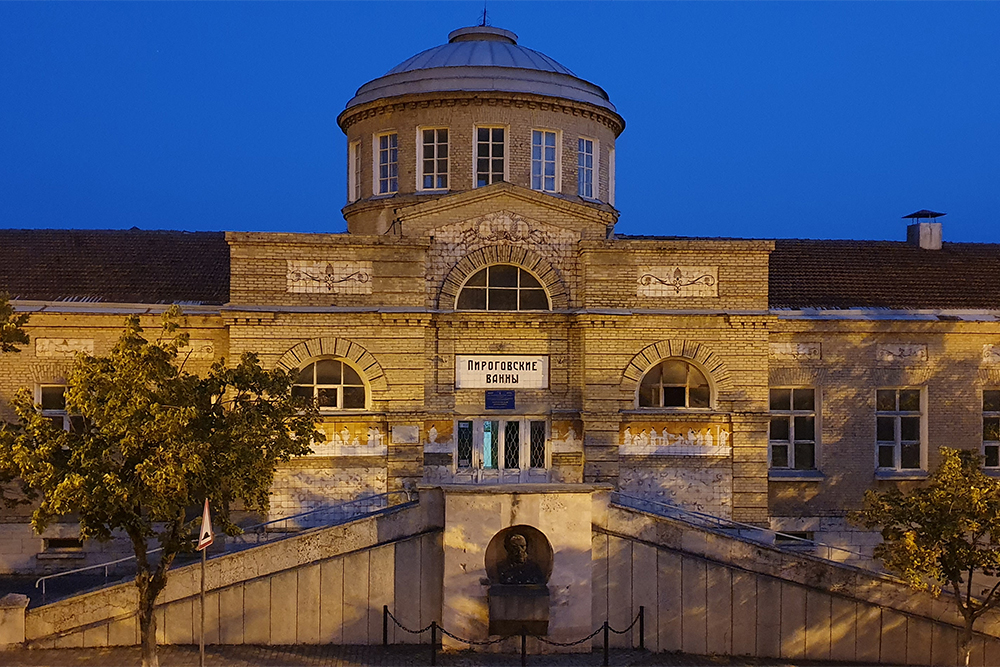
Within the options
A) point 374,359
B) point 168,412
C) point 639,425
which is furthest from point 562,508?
point 168,412

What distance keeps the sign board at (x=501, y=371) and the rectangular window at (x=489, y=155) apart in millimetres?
5400

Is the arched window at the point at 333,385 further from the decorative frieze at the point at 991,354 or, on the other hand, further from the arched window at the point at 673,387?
the decorative frieze at the point at 991,354

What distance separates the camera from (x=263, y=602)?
58.1ft

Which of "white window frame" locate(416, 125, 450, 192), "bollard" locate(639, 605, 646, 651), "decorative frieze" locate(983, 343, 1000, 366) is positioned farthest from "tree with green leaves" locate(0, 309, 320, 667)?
"decorative frieze" locate(983, 343, 1000, 366)

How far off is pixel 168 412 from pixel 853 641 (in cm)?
1284

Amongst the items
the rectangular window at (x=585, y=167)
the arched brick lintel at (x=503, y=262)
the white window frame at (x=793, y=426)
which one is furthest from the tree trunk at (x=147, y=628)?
the rectangular window at (x=585, y=167)

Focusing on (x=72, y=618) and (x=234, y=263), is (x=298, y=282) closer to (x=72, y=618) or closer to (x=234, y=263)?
(x=234, y=263)

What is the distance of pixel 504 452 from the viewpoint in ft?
72.0

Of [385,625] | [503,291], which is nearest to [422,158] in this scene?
[503,291]

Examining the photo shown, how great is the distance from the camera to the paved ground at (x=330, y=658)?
53.7ft

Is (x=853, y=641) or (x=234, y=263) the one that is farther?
(x=234, y=263)

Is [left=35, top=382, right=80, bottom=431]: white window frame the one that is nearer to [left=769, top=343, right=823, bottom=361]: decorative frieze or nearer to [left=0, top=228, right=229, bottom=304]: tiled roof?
[left=0, top=228, right=229, bottom=304]: tiled roof

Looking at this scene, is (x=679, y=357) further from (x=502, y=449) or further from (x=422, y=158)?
(x=422, y=158)

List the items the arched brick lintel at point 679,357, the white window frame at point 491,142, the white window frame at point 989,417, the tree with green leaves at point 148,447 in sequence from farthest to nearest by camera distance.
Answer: the white window frame at point 491,142
the white window frame at point 989,417
the arched brick lintel at point 679,357
the tree with green leaves at point 148,447
